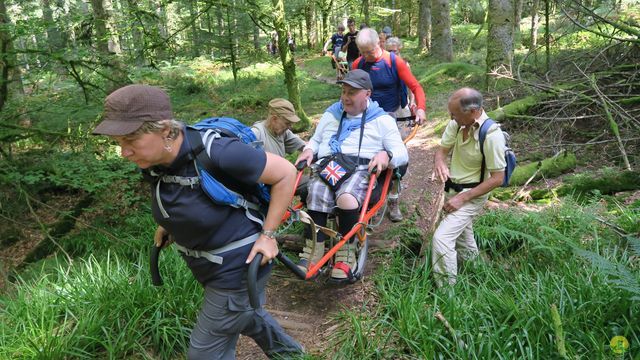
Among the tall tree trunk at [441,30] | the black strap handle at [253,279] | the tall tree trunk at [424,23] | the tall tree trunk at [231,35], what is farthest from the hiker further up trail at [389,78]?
the tall tree trunk at [424,23]

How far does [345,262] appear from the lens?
3854 millimetres

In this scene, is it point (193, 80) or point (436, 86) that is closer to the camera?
point (436, 86)

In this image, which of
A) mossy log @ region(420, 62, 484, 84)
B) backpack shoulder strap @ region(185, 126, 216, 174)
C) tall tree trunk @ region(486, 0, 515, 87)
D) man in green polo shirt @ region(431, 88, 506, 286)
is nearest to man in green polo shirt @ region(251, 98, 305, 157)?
man in green polo shirt @ region(431, 88, 506, 286)

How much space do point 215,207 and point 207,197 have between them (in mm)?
75

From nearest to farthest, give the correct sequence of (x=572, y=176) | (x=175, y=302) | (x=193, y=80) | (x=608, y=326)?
1. (x=608, y=326)
2. (x=175, y=302)
3. (x=572, y=176)
4. (x=193, y=80)

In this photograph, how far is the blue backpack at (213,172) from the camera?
220 cm

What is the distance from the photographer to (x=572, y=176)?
6586mm

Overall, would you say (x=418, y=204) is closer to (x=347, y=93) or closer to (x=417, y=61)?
(x=347, y=93)

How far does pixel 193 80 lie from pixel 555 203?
15.0 metres

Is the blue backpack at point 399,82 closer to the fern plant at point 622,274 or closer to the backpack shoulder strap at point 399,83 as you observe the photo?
the backpack shoulder strap at point 399,83

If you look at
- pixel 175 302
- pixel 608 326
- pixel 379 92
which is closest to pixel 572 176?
pixel 379 92

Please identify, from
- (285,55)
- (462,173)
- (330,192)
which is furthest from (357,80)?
(285,55)

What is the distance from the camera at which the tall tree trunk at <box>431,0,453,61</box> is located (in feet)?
50.3

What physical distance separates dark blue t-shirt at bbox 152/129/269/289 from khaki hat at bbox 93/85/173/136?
0.26m
